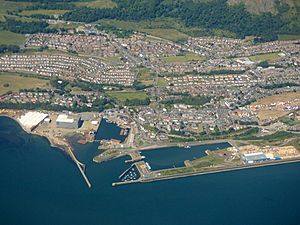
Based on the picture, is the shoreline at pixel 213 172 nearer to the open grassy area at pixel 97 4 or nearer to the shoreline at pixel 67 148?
the shoreline at pixel 67 148

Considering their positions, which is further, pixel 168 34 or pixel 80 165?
pixel 168 34

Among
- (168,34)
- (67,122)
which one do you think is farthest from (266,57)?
(67,122)

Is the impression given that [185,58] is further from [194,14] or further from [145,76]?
[194,14]

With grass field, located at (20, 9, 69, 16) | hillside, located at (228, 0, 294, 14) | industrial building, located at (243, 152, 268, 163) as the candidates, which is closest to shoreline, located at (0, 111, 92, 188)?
industrial building, located at (243, 152, 268, 163)

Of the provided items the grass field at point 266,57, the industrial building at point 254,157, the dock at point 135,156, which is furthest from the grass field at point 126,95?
the grass field at point 266,57

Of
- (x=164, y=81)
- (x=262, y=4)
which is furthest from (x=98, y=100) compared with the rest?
(x=262, y=4)
